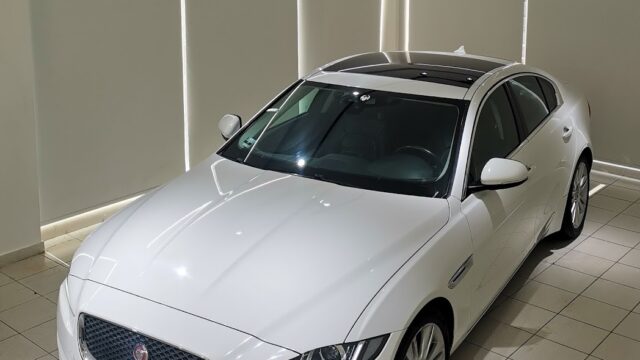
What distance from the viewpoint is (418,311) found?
2.65 meters

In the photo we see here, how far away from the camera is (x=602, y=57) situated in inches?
241

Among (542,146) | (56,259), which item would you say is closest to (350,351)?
(542,146)

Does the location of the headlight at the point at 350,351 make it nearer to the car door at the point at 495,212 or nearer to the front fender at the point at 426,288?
the front fender at the point at 426,288

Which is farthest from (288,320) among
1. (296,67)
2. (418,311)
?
(296,67)

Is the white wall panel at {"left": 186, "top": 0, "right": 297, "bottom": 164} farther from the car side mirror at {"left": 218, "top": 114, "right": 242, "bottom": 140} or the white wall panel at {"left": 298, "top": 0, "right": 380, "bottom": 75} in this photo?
the car side mirror at {"left": 218, "top": 114, "right": 242, "bottom": 140}

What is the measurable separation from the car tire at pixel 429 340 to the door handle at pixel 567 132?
1.72 m

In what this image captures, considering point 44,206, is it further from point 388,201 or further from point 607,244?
point 607,244

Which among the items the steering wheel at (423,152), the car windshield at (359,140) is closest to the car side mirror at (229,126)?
the car windshield at (359,140)

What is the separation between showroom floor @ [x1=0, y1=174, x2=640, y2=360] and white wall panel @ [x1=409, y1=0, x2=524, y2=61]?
2.20m

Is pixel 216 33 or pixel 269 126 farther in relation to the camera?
pixel 216 33

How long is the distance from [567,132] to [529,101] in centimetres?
41

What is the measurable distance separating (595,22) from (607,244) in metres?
2.15

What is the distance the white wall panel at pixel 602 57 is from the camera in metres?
5.99

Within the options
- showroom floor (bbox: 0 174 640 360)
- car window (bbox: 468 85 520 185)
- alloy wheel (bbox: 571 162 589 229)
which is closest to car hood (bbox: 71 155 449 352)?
car window (bbox: 468 85 520 185)
